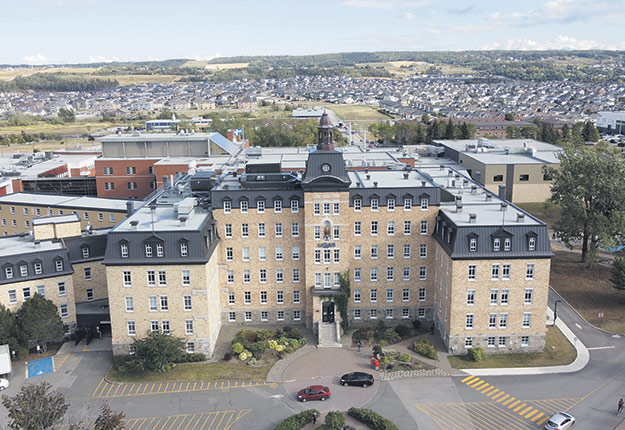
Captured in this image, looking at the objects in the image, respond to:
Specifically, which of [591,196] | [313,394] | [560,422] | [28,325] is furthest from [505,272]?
[28,325]

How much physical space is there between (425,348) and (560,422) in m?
17.0

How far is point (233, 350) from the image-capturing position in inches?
2509

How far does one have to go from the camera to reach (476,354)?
61625 mm

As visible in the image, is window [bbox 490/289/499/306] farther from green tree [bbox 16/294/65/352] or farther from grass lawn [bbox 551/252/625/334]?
green tree [bbox 16/294/65/352]

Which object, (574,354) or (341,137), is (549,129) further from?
(574,354)

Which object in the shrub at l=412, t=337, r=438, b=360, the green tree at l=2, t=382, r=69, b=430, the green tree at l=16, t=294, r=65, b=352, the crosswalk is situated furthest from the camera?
the shrub at l=412, t=337, r=438, b=360

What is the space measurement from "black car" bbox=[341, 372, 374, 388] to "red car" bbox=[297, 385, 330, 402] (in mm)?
3054

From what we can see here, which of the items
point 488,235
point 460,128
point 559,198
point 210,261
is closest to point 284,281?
point 210,261

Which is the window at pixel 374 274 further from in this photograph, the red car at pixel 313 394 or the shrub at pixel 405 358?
the red car at pixel 313 394

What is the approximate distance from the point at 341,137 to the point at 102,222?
4257 inches

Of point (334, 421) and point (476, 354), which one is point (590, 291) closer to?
point (476, 354)

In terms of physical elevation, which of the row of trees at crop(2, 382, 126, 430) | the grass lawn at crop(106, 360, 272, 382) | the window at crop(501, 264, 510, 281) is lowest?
the grass lawn at crop(106, 360, 272, 382)

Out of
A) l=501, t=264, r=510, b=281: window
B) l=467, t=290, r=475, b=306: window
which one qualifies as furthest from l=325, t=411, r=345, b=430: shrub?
l=501, t=264, r=510, b=281: window

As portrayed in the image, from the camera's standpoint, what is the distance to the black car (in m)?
57.2
